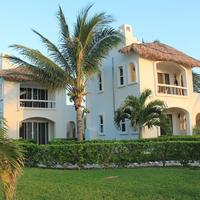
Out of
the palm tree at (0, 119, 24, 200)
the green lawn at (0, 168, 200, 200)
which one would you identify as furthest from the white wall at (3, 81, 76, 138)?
the palm tree at (0, 119, 24, 200)

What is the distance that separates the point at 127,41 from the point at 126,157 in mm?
11123

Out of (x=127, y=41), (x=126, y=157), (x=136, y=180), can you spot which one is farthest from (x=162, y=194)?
(x=127, y=41)

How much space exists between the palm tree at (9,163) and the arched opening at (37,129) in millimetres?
21733

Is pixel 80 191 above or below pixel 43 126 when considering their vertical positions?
below

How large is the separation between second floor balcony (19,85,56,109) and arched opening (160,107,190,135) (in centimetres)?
961

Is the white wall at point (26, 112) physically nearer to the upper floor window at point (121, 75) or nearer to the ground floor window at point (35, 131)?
the ground floor window at point (35, 131)

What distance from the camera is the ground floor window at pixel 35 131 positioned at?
26.7 metres

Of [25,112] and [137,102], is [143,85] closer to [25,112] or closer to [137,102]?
[137,102]

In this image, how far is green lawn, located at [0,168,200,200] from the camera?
8047mm

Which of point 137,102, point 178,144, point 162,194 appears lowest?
point 162,194

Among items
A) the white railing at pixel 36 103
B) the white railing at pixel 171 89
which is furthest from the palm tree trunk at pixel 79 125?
the white railing at pixel 36 103

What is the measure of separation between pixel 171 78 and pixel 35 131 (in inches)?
457

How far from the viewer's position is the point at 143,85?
822 inches

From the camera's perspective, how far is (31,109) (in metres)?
26.1
